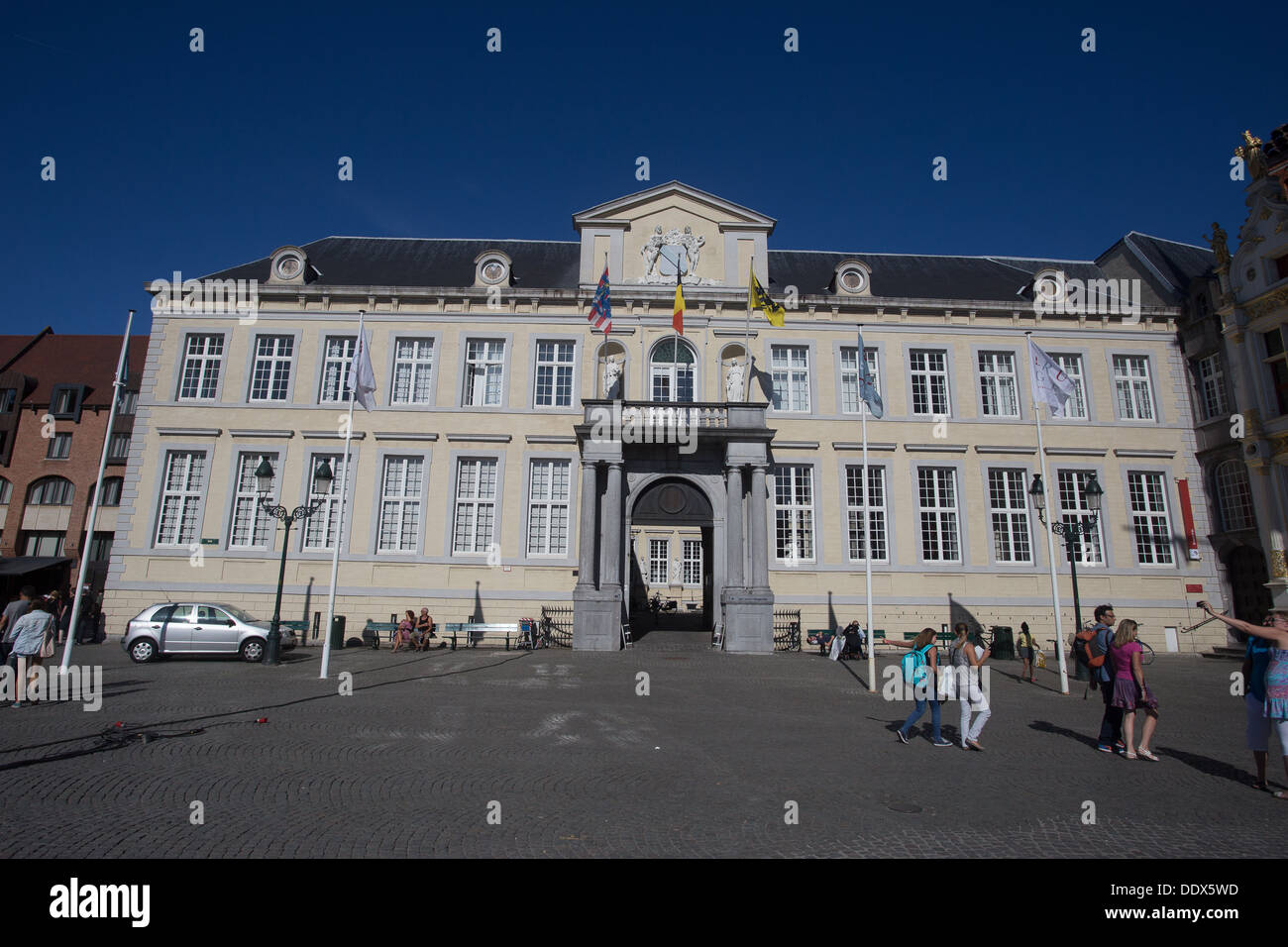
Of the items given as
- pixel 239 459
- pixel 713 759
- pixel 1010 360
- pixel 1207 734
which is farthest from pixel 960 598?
pixel 239 459

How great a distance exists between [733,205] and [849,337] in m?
6.97

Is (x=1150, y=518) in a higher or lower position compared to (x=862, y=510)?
lower

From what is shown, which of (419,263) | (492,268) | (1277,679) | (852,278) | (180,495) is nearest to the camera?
(1277,679)

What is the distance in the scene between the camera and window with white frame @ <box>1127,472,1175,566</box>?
2538 cm

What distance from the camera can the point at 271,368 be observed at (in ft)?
87.5

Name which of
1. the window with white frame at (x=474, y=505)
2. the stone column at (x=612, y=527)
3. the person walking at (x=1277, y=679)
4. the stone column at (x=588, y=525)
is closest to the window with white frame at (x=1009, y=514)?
the stone column at (x=612, y=527)

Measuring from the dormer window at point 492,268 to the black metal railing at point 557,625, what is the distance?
42.5ft

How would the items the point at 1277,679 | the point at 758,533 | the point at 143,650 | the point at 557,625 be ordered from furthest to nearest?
the point at 557,625 < the point at 758,533 < the point at 143,650 < the point at 1277,679

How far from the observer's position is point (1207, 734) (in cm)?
1094

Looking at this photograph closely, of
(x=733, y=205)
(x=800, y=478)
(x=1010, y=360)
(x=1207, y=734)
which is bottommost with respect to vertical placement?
(x=1207, y=734)

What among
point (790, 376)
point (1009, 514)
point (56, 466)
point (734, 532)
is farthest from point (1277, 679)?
point (56, 466)

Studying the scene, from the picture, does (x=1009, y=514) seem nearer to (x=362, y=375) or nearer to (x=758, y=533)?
(x=758, y=533)

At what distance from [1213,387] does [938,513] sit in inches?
461

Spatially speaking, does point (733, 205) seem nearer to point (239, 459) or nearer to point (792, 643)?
point (792, 643)
